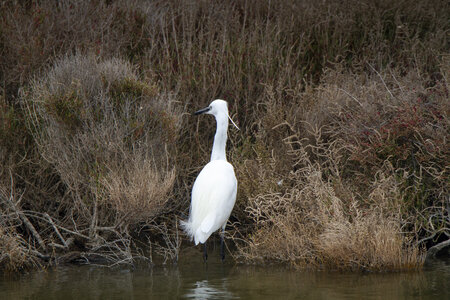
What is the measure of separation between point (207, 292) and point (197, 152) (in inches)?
124

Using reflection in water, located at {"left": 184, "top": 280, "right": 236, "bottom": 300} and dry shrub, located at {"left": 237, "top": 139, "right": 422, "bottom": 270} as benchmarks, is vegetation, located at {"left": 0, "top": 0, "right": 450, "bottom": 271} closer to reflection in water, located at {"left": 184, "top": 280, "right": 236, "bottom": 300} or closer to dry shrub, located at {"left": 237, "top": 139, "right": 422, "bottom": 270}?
dry shrub, located at {"left": 237, "top": 139, "right": 422, "bottom": 270}

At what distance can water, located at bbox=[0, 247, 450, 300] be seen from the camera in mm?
5699

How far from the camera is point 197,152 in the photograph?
8.73m

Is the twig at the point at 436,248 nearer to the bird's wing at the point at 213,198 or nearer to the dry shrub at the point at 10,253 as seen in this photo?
the bird's wing at the point at 213,198

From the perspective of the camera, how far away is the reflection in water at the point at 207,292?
5.68m

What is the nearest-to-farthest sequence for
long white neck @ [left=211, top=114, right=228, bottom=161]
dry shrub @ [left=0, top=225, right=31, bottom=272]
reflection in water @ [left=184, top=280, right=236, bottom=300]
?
reflection in water @ [left=184, top=280, right=236, bottom=300]
dry shrub @ [left=0, top=225, right=31, bottom=272]
long white neck @ [left=211, top=114, right=228, bottom=161]

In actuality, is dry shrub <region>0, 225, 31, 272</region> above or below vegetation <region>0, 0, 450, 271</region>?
below

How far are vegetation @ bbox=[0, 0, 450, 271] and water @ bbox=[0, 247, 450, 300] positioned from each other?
0.71 feet

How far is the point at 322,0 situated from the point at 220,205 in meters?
5.88

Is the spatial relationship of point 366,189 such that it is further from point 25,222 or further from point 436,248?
point 25,222

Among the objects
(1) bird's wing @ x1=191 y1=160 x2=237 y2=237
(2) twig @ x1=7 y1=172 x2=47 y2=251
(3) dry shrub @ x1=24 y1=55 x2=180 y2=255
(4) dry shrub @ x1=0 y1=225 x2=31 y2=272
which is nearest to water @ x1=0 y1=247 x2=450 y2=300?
(4) dry shrub @ x1=0 y1=225 x2=31 y2=272

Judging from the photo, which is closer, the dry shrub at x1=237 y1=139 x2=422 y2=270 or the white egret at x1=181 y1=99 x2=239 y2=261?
the dry shrub at x1=237 y1=139 x2=422 y2=270

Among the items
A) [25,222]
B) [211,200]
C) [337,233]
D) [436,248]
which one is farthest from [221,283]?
[25,222]

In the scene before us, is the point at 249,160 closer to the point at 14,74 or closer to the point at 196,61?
the point at 196,61
